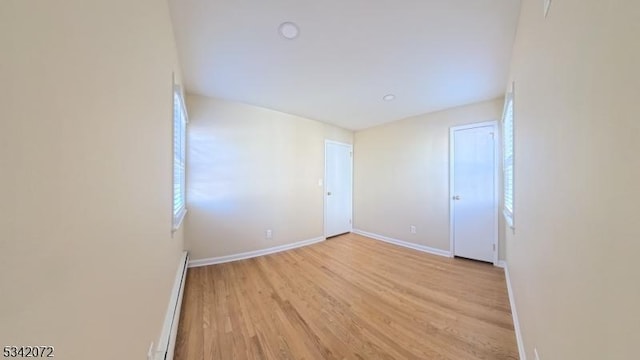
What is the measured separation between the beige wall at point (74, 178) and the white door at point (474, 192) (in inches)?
147

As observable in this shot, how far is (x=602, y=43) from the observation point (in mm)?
519

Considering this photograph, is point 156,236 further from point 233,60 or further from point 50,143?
point 233,60

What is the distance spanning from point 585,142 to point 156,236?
72.0 inches

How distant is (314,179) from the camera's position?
411cm

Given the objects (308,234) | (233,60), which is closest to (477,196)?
(308,234)

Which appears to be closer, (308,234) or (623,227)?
(623,227)

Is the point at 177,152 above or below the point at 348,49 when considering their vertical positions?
below

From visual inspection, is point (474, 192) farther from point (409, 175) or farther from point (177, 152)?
point (177, 152)

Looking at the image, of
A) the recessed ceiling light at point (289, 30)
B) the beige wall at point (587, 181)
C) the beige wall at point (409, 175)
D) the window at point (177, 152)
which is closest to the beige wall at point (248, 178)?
the window at point (177, 152)

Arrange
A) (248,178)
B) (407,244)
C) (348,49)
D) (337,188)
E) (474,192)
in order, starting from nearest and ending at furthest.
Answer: (348,49), (474,192), (248,178), (407,244), (337,188)

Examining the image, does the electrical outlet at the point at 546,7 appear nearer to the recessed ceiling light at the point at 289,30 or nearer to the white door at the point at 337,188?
the recessed ceiling light at the point at 289,30

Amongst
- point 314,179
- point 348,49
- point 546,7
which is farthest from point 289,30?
point 314,179

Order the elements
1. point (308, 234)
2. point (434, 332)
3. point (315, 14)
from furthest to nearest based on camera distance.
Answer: point (308, 234) < point (434, 332) < point (315, 14)

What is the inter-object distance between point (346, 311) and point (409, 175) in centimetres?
270
